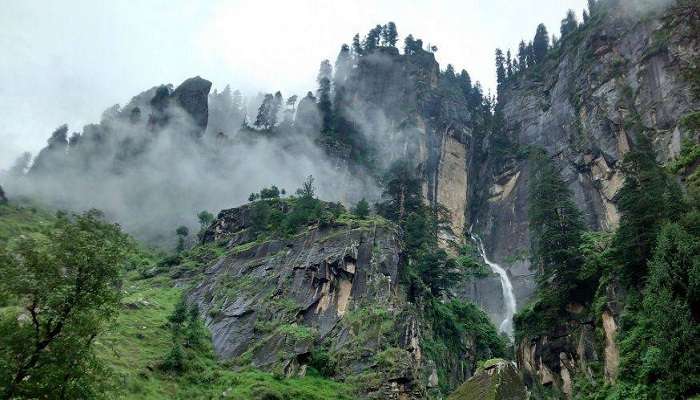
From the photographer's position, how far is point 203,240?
226 ft

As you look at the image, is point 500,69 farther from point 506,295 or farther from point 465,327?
point 465,327

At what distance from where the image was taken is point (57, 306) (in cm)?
1820

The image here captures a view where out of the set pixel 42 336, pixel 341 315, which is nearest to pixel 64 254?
pixel 42 336

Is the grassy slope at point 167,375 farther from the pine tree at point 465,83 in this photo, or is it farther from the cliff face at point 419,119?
the pine tree at point 465,83

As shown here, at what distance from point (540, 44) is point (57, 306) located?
4328 inches

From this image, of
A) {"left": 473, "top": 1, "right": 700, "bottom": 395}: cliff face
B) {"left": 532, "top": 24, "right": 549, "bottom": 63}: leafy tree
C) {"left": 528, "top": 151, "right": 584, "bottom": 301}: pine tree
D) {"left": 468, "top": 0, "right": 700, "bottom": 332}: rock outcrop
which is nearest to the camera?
{"left": 528, "top": 151, "right": 584, "bottom": 301}: pine tree

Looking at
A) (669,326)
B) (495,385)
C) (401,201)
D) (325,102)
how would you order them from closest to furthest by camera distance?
1. (495,385)
2. (669,326)
3. (401,201)
4. (325,102)

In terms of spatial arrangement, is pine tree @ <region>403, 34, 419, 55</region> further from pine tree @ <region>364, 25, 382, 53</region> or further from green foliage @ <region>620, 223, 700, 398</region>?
green foliage @ <region>620, 223, 700, 398</region>

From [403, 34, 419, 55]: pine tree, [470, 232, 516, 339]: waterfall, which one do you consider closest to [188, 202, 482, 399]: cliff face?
[470, 232, 516, 339]: waterfall

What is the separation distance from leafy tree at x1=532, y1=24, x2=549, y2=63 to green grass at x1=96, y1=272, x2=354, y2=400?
8959 cm

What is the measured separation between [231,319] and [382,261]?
14373 mm

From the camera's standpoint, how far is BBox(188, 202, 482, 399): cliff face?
40.5 meters

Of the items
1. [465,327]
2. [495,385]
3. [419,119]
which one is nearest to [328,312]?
[465,327]

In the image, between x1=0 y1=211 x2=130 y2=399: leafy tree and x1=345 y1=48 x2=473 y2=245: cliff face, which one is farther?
x1=345 y1=48 x2=473 y2=245: cliff face
